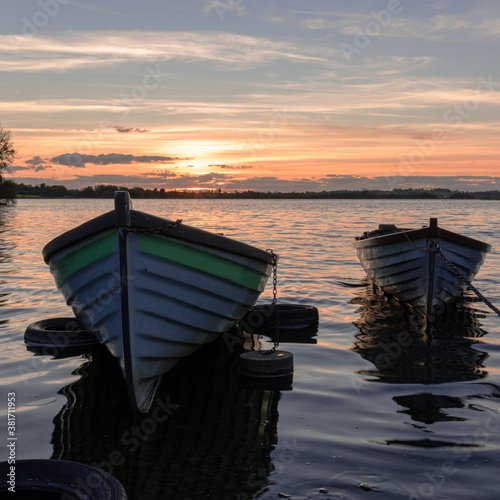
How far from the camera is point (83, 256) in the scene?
657 cm

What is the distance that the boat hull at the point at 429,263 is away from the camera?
10609 mm

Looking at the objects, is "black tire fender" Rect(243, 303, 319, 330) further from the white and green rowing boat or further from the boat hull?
the white and green rowing boat

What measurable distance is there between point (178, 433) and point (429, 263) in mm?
6715

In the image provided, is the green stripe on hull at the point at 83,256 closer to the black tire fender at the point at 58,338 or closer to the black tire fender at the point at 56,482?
the black tire fender at the point at 58,338

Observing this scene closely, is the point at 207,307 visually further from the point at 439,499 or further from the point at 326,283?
the point at 326,283

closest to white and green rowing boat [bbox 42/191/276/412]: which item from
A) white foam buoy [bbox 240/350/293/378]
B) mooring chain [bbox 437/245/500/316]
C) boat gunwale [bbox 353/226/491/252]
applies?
white foam buoy [bbox 240/350/293/378]

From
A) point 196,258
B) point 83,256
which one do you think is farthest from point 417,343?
point 83,256

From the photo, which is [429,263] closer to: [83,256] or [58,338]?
[83,256]

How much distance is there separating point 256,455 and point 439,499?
164 centimetres

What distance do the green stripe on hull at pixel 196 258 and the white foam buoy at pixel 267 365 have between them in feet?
3.35

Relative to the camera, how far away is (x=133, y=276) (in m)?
6.11

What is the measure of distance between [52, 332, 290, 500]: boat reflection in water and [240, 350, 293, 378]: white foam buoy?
0.57ft

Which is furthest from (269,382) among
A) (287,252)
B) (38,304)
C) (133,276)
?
(287,252)

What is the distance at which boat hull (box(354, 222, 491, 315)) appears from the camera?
10.6 meters
